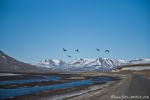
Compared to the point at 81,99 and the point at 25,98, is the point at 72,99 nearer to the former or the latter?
the point at 81,99

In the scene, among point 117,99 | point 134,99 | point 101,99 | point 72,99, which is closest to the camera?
point 134,99

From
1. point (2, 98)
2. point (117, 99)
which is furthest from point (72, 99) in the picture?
point (2, 98)

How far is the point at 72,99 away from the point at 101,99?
4393 millimetres

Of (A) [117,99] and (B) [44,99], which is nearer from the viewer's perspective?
(A) [117,99]

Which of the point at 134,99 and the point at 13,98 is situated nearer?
the point at 134,99

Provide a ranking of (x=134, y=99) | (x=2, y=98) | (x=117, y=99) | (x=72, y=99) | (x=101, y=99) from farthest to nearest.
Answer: (x=2, y=98) < (x=72, y=99) < (x=101, y=99) < (x=117, y=99) < (x=134, y=99)

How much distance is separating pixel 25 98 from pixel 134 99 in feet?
53.3

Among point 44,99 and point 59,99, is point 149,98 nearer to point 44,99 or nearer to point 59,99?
point 59,99

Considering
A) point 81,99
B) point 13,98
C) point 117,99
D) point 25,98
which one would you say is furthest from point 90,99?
point 13,98

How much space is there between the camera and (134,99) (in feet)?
68.1

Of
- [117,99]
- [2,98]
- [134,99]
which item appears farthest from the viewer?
[2,98]

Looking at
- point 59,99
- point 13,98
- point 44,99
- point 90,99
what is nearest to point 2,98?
point 13,98

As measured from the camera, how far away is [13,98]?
92.4 feet

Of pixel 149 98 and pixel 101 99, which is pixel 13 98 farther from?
pixel 149 98
